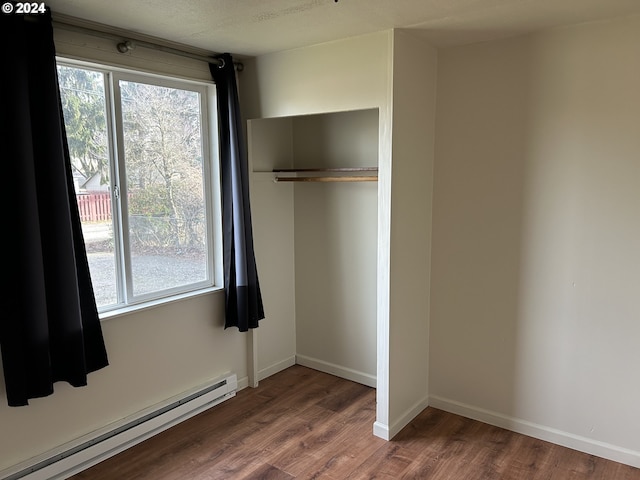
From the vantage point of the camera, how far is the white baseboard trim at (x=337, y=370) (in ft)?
12.3

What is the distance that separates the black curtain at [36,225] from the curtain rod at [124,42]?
0.60ft

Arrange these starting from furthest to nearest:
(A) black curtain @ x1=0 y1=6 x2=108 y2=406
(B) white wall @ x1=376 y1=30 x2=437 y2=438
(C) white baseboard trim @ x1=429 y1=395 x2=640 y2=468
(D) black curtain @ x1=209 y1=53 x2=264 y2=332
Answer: (D) black curtain @ x1=209 y1=53 x2=264 y2=332
(B) white wall @ x1=376 y1=30 x2=437 y2=438
(C) white baseboard trim @ x1=429 y1=395 x2=640 y2=468
(A) black curtain @ x1=0 y1=6 x2=108 y2=406

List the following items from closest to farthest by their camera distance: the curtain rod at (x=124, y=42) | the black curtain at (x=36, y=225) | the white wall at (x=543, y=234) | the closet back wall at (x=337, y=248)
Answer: the black curtain at (x=36, y=225) → the curtain rod at (x=124, y=42) → the white wall at (x=543, y=234) → the closet back wall at (x=337, y=248)

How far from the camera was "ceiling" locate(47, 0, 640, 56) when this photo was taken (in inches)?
89.7

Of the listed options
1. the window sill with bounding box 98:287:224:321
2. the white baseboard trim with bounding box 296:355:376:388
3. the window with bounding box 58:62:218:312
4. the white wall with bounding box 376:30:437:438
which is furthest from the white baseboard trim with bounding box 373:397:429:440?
the window with bounding box 58:62:218:312

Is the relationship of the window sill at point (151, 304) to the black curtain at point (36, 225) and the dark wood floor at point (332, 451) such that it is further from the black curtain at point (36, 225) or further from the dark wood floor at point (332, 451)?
the dark wood floor at point (332, 451)

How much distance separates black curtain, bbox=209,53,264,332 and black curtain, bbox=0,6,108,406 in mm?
1041

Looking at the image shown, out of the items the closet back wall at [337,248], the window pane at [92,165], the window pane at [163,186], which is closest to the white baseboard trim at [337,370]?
the closet back wall at [337,248]

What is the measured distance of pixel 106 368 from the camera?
279 centimetres

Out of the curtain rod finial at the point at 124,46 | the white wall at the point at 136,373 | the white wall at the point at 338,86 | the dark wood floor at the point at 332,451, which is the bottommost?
the dark wood floor at the point at 332,451

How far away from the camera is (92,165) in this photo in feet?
9.04

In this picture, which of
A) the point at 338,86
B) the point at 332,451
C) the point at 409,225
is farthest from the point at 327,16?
the point at 332,451

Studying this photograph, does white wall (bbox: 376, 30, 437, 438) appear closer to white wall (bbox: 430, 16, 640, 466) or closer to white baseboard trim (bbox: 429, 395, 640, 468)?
white wall (bbox: 430, 16, 640, 466)

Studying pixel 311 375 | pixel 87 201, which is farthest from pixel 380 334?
pixel 87 201
